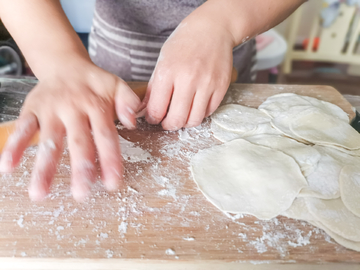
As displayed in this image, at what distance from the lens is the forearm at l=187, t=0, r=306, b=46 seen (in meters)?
0.75

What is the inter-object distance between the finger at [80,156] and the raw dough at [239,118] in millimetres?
444

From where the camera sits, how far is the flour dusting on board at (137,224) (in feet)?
1.83

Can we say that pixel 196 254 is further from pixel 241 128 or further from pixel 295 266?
pixel 241 128

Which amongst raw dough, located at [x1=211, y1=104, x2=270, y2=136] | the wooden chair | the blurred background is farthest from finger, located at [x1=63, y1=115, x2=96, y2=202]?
the wooden chair

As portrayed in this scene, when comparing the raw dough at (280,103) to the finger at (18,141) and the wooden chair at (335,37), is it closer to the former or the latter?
the finger at (18,141)

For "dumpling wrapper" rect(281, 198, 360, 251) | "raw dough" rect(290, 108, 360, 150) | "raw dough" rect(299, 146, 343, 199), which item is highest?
"raw dough" rect(290, 108, 360, 150)

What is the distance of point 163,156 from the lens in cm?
77

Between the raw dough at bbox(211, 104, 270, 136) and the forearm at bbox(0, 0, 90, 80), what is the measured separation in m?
0.44

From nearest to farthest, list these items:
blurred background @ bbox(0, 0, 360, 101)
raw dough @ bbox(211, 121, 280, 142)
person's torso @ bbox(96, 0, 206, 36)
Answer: raw dough @ bbox(211, 121, 280, 142) < person's torso @ bbox(96, 0, 206, 36) < blurred background @ bbox(0, 0, 360, 101)

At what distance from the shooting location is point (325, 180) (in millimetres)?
674

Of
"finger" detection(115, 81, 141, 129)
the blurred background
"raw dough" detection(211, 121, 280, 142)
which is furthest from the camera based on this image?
the blurred background

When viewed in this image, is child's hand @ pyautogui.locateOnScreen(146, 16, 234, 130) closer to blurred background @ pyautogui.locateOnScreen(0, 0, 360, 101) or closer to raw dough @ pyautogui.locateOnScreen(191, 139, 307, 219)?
raw dough @ pyautogui.locateOnScreen(191, 139, 307, 219)

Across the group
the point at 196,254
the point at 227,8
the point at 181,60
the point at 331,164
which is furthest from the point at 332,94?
the point at 196,254

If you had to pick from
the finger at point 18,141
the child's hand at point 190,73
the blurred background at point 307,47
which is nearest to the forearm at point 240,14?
the child's hand at point 190,73
